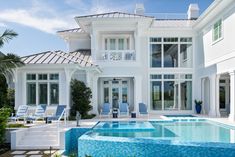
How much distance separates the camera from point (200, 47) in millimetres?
23203

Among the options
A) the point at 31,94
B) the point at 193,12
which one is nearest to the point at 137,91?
the point at 31,94

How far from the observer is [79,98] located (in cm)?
1925

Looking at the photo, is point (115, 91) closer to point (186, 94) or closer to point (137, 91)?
point (137, 91)

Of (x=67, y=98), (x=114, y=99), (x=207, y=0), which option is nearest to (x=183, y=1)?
(x=207, y=0)

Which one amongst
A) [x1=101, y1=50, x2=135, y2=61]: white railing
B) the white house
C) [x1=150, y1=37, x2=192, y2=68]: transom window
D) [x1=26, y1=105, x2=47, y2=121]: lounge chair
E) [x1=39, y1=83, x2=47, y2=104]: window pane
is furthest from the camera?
[x1=150, y1=37, x2=192, y2=68]: transom window

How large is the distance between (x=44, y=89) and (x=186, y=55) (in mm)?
12359

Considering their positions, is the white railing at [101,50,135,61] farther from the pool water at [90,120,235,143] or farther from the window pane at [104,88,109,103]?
the pool water at [90,120,235,143]

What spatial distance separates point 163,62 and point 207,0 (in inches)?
279

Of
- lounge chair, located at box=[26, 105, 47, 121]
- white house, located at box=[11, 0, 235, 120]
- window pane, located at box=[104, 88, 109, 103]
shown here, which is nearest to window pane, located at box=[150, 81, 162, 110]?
white house, located at box=[11, 0, 235, 120]

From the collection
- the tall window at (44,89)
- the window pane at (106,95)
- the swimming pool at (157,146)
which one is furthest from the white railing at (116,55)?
the swimming pool at (157,146)

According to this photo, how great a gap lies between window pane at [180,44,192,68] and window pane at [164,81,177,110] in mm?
1904

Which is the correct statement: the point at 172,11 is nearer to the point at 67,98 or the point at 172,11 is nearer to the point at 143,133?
the point at 67,98

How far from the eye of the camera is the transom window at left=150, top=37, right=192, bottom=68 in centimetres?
2416

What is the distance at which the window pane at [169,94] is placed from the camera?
947 inches
